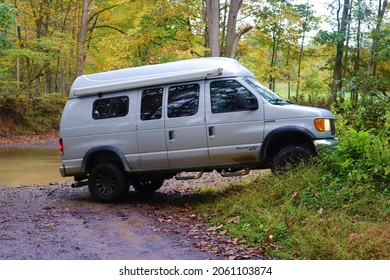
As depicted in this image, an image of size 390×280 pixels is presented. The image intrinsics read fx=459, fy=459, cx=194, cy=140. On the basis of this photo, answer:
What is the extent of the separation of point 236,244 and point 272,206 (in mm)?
1284

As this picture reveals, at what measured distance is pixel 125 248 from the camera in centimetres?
610

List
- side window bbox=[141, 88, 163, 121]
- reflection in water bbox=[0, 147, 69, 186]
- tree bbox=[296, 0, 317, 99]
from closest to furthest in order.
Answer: side window bbox=[141, 88, 163, 121] < reflection in water bbox=[0, 147, 69, 186] < tree bbox=[296, 0, 317, 99]

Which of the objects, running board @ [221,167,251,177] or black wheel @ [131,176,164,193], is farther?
black wheel @ [131,176,164,193]

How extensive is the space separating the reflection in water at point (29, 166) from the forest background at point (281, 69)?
211 inches

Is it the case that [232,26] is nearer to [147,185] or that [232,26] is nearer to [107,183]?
[147,185]

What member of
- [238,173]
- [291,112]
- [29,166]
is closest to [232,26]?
[29,166]

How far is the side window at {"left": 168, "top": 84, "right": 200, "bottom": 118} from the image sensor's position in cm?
896

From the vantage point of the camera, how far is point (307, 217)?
635 cm

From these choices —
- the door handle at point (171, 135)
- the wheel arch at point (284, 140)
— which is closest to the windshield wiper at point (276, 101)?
the wheel arch at point (284, 140)

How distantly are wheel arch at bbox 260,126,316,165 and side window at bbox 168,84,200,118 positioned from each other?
1.55 m

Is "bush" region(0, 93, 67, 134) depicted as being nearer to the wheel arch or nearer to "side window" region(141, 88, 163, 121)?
"side window" region(141, 88, 163, 121)

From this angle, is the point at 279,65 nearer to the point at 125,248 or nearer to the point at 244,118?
the point at 244,118

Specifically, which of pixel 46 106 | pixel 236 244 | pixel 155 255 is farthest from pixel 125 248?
pixel 46 106

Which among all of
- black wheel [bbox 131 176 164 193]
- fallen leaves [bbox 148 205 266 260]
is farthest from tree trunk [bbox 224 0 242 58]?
fallen leaves [bbox 148 205 266 260]
